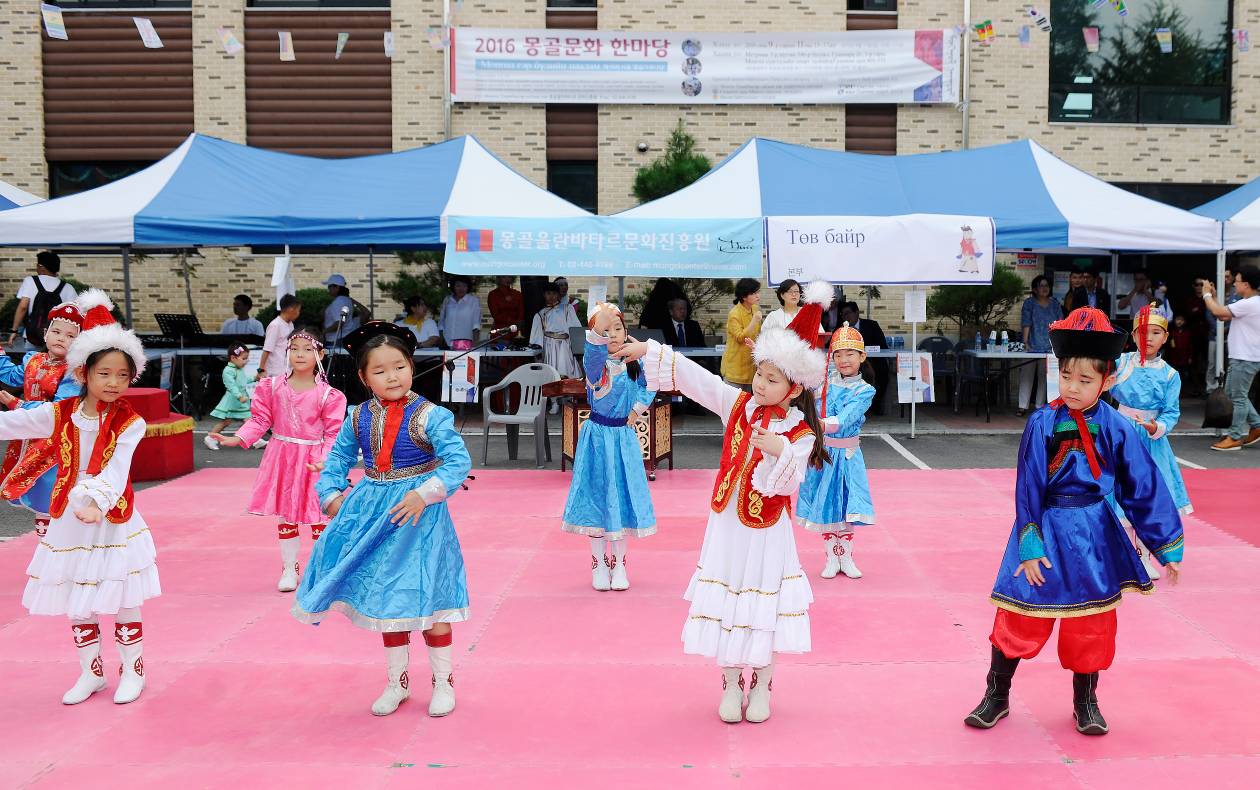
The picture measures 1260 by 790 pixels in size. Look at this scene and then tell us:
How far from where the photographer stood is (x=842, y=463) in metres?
7.10

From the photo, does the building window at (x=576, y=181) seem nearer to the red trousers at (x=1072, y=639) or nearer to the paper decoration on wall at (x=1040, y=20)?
the paper decoration on wall at (x=1040, y=20)

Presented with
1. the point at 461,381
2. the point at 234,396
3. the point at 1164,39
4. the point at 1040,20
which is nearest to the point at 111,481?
the point at 234,396

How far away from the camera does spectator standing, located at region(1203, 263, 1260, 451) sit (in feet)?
41.7

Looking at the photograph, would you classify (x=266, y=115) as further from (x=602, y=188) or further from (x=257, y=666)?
(x=257, y=666)

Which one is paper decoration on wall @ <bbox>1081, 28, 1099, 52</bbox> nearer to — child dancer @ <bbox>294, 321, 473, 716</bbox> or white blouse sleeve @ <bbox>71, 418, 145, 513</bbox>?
child dancer @ <bbox>294, 321, 473, 716</bbox>

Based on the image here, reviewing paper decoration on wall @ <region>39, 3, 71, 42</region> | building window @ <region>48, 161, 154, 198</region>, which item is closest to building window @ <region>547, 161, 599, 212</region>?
building window @ <region>48, 161, 154, 198</region>

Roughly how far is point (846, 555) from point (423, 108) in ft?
46.0

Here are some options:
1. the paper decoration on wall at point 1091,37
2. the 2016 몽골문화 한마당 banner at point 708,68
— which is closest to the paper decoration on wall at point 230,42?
the 2016 몽골문화 한마당 banner at point 708,68

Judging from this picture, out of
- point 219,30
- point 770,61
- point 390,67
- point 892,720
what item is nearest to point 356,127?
point 390,67

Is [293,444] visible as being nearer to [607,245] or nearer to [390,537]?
[390,537]

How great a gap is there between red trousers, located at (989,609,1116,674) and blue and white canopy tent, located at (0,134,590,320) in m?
9.15

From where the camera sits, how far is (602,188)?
19.3 m

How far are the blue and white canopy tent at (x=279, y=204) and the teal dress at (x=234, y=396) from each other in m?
1.63

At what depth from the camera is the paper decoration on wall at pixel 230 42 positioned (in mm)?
17891
